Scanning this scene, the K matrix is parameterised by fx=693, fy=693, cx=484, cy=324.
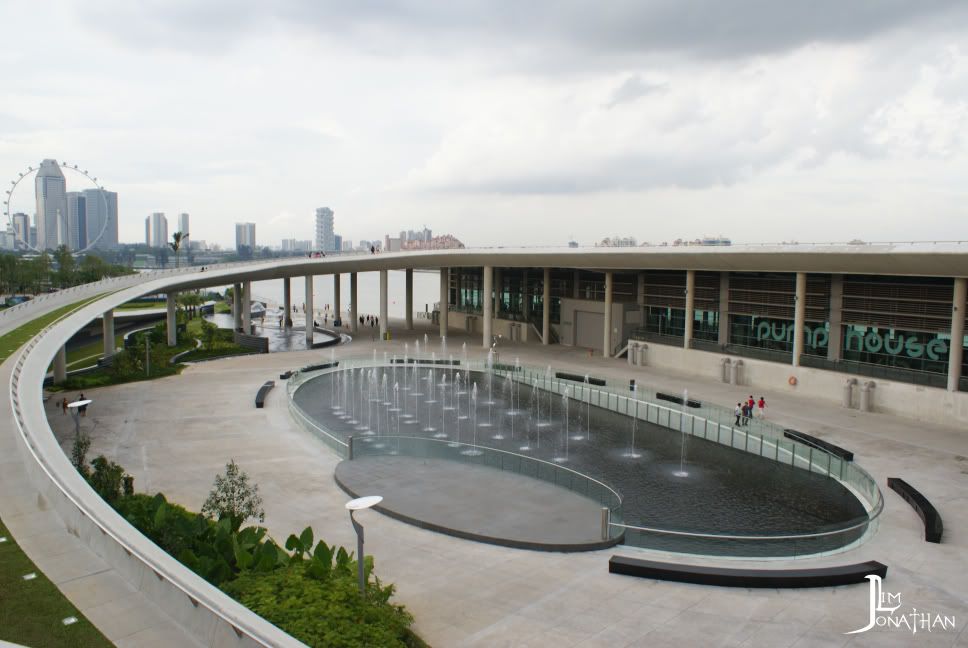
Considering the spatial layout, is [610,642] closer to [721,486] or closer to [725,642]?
[725,642]

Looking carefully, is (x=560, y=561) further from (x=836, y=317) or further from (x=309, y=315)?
(x=309, y=315)

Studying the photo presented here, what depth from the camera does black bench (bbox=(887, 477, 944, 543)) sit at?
57.0 feet

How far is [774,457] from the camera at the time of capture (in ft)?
82.5

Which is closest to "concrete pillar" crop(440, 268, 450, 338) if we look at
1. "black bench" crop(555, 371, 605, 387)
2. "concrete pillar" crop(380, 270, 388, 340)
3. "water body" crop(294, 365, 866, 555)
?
"concrete pillar" crop(380, 270, 388, 340)

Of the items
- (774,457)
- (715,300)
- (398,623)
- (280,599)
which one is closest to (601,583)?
(398,623)

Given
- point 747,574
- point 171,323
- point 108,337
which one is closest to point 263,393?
point 108,337

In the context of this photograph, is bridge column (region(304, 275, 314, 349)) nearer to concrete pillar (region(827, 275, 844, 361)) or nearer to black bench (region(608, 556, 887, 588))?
concrete pillar (region(827, 275, 844, 361))

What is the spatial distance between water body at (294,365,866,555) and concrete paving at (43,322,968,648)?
1.95 meters

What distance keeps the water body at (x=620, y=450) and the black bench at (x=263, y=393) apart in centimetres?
147

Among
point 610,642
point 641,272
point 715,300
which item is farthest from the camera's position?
point 641,272

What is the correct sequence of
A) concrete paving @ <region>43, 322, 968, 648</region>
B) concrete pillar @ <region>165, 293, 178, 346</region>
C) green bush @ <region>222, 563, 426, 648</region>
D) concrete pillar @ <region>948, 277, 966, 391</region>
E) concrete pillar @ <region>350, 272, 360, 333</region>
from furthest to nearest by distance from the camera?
concrete pillar @ <region>350, 272, 360, 333</region>, concrete pillar @ <region>165, 293, 178, 346</region>, concrete pillar @ <region>948, 277, 966, 391</region>, concrete paving @ <region>43, 322, 968, 648</region>, green bush @ <region>222, 563, 426, 648</region>

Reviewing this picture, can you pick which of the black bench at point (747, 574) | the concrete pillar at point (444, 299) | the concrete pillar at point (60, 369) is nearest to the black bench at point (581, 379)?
the concrete pillar at point (444, 299)

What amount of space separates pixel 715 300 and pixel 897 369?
42.6 ft

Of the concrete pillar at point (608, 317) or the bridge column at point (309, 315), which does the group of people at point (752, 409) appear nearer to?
the concrete pillar at point (608, 317)
